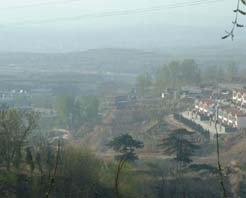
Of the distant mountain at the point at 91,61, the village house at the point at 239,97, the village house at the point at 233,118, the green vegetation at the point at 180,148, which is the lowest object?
the green vegetation at the point at 180,148

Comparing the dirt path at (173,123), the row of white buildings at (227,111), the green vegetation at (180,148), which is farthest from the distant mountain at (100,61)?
the green vegetation at (180,148)

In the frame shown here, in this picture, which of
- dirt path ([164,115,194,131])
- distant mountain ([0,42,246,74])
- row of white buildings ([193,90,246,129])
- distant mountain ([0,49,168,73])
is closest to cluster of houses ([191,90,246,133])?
row of white buildings ([193,90,246,129])

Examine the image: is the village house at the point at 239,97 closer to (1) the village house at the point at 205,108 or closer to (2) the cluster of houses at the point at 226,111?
(2) the cluster of houses at the point at 226,111

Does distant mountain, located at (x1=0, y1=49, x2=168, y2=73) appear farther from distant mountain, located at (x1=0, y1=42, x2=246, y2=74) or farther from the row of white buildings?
the row of white buildings

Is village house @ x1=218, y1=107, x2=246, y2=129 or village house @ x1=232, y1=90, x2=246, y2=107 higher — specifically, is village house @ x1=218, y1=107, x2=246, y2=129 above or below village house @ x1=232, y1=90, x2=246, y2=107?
below

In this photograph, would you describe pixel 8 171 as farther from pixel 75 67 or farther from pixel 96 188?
pixel 75 67

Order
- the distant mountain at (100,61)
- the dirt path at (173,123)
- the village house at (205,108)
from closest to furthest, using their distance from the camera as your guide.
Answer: the dirt path at (173,123)
the village house at (205,108)
the distant mountain at (100,61)

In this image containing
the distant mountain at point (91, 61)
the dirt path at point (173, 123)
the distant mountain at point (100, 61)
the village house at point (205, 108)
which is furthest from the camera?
the distant mountain at point (91, 61)

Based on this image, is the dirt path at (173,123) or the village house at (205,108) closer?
the dirt path at (173,123)

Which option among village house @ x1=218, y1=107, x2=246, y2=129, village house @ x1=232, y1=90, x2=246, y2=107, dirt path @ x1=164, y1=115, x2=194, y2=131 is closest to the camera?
village house @ x1=218, y1=107, x2=246, y2=129

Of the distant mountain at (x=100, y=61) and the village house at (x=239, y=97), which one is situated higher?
the distant mountain at (x=100, y=61)
